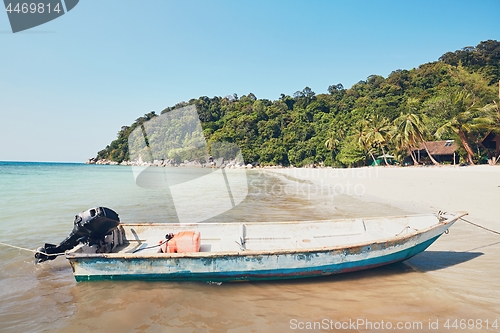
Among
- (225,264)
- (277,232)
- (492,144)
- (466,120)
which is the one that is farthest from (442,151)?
(225,264)

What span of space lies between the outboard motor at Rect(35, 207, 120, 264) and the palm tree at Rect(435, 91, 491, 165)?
33.3 metres

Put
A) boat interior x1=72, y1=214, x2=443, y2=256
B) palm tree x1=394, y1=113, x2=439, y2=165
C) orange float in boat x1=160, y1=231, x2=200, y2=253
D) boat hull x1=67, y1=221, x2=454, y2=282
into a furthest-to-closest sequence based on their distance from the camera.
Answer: palm tree x1=394, y1=113, x2=439, y2=165
boat interior x1=72, y1=214, x2=443, y2=256
orange float in boat x1=160, y1=231, x2=200, y2=253
boat hull x1=67, y1=221, x2=454, y2=282

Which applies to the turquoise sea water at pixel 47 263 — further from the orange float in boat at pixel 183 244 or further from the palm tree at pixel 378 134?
the palm tree at pixel 378 134

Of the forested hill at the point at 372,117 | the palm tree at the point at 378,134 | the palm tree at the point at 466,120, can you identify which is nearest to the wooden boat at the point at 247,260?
the palm tree at the point at 466,120

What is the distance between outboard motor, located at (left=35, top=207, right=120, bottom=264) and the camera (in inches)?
221

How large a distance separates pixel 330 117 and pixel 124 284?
73988 mm

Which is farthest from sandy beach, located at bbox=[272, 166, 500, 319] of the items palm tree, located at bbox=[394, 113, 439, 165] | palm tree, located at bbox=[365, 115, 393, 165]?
palm tree, located at bbox=[365, 115, 393, 165]

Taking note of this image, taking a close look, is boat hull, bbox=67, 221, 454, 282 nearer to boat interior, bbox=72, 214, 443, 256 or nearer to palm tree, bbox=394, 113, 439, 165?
boat interior, bbox=72, 214, 443, 256

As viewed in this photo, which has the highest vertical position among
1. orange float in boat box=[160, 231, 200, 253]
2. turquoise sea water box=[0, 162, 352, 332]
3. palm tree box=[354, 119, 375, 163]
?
palm tree box=[354, 119, 375, 163]

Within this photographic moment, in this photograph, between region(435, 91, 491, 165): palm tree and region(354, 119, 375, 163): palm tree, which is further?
region(354, 119, 375, 163): palm tree

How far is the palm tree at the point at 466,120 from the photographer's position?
28.3m

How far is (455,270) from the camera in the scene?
5789mm

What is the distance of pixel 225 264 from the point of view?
17.2 feet

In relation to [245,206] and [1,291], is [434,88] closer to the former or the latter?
[245,206]
